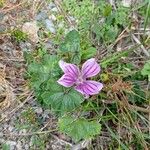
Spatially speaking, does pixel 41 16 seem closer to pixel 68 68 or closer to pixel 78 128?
pixel 68 68

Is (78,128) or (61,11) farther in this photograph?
(61,11)

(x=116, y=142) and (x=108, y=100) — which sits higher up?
(x=108, y=100)

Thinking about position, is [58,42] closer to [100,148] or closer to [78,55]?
[78,55]

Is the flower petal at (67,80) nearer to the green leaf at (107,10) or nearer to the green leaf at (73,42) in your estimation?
the green leaf at (73,42)

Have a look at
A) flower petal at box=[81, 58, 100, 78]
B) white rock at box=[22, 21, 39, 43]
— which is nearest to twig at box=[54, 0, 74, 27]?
white rock at box=[22, 21, 39, 43]

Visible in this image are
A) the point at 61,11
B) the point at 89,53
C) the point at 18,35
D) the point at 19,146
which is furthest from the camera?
the point at 61,11

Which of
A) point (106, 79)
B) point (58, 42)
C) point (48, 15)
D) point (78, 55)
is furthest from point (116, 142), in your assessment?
point (48, 15)

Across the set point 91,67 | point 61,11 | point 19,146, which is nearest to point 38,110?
point 19,146
